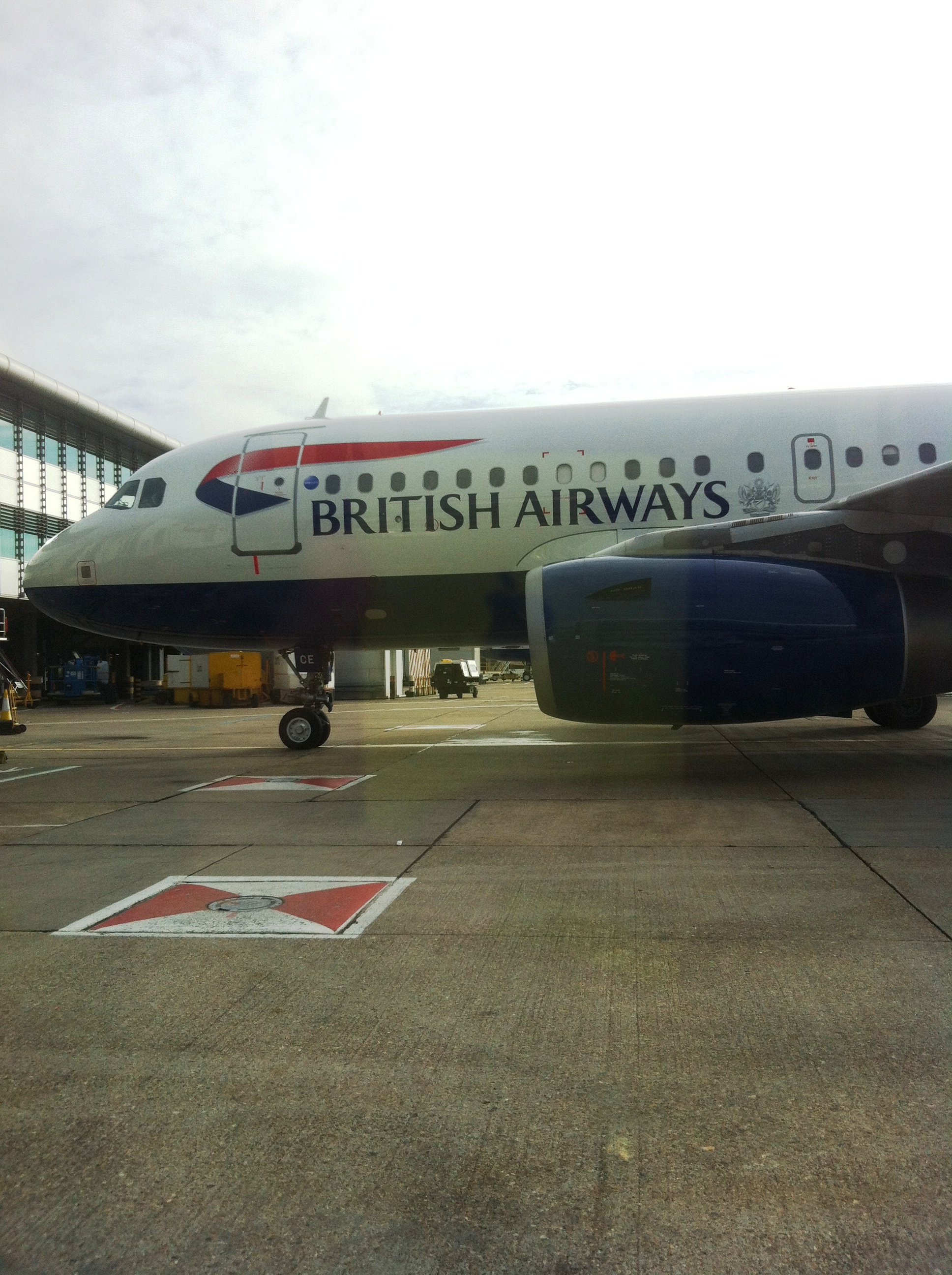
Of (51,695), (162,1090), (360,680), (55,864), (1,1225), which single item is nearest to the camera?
(1,1225)

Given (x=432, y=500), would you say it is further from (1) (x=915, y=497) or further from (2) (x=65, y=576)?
(1) (x=915, y=497)

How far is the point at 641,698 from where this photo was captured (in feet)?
27.7

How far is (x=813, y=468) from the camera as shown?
34.5ft

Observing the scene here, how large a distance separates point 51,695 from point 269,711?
52.7 ft

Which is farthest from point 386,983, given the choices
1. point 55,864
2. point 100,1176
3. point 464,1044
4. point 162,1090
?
point 55,864

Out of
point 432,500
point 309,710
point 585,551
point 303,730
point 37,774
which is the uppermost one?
point 432,500

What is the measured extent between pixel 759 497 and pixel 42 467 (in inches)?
1306

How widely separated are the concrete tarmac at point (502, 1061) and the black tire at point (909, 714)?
8018 mm

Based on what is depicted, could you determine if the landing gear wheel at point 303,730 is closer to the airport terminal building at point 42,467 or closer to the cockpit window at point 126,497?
the cockpit window at point 126,497

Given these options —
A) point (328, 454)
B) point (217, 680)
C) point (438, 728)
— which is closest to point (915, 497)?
point (328, 454)

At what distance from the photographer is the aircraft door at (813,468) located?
1046 centimetres

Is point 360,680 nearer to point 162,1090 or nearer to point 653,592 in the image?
point 653,592

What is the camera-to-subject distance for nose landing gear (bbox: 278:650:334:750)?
12539 mm

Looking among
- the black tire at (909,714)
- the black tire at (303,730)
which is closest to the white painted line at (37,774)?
the black tire at (303,730)
